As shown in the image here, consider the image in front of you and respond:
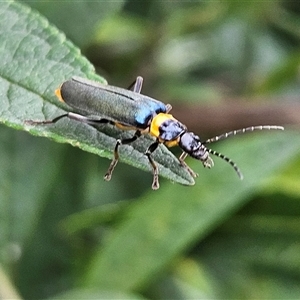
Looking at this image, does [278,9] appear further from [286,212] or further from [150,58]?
[286,212]

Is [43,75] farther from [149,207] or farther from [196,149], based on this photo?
[149,207]

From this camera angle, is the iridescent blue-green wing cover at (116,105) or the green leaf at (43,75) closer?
the green leaf at (43,75)

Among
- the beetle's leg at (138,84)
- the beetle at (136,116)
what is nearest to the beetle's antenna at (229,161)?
the beetle at (136,116)

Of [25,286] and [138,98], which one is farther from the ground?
[138,98]

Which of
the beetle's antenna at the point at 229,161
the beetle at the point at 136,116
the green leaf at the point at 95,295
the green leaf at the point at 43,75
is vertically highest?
the green leaf at the point at 43,75

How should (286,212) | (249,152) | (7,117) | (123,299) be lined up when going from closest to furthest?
(7,117), (123,299), (249,152), (286,212)

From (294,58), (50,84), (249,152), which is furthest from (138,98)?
(294,58)

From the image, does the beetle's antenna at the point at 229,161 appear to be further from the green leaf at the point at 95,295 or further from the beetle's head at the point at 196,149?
the green leaf at the point at 95,295
